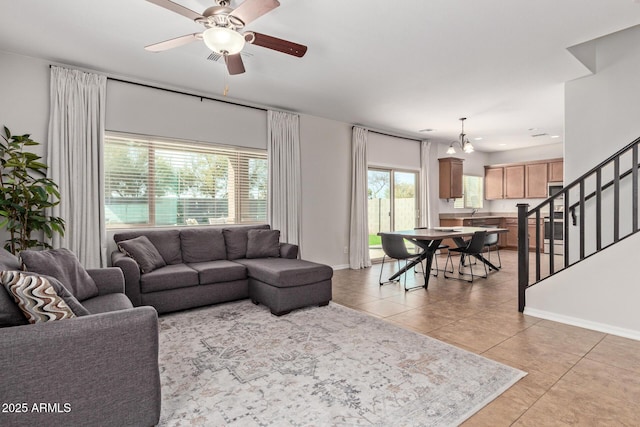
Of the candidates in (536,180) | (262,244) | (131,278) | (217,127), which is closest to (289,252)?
(262,244)

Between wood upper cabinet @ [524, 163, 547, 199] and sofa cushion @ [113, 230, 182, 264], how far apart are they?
835 cm

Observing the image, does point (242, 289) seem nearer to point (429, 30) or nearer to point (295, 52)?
point (295, 52)

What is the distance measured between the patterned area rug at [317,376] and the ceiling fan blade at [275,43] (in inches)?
93.2

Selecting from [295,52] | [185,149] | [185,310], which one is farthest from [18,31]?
[185,310]

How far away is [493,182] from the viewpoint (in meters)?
9.39

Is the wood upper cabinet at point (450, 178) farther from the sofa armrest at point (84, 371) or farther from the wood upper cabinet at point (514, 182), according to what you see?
the sofa armrest at point (84, 371)

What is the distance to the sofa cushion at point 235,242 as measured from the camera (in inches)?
177

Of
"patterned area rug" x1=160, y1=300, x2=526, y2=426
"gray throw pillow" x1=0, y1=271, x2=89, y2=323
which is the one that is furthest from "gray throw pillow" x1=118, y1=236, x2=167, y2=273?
"gray throw pillow" x1=0, y1=271, x2=89, y2=323

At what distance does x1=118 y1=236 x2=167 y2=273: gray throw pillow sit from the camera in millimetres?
3564

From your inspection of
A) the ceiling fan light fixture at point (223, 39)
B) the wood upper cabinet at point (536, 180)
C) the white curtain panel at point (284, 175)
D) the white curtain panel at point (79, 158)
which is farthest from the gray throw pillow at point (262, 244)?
the wood upper cabinet at point (536, 180)

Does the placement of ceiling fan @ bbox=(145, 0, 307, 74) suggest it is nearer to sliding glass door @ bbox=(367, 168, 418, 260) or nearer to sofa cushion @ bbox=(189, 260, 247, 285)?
sofa cushion @ bbox=(189, 260, 247, 285)

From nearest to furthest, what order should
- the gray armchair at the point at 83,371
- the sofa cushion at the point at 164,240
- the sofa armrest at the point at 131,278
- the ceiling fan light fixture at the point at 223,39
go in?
the gray armchair at the point at 83,371
the ceiling fan light fixture at the point at 223,39
the sofa armrest at the point at 131,278
the sofa cushion at the point at 164,240

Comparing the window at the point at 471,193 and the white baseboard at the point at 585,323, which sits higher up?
the window at the point at 471,193

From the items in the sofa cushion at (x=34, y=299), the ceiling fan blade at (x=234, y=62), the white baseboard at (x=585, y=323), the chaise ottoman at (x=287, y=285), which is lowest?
the white baseboard at (x=585, y=323)
